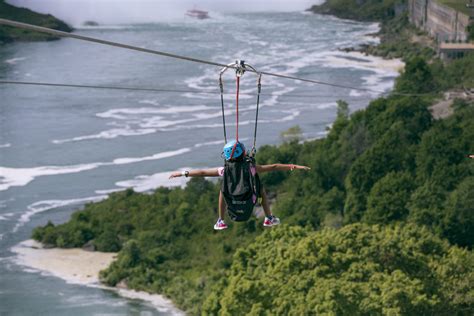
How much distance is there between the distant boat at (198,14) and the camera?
91.1 metres

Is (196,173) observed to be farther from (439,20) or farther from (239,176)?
(439,20)

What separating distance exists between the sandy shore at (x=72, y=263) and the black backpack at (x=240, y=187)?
873 inches

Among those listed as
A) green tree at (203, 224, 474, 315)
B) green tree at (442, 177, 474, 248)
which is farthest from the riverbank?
green tree at (203, 224, 474, 315)

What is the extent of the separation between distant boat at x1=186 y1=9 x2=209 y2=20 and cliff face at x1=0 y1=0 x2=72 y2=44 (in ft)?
50.2

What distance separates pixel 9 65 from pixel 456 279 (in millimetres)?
44277

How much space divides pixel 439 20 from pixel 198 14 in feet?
80.9

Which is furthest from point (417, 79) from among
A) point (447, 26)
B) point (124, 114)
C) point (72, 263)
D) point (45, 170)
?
point (72, 263)

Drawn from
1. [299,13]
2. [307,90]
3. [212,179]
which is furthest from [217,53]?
[299,13]

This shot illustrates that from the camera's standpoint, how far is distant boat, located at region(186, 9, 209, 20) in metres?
91.1

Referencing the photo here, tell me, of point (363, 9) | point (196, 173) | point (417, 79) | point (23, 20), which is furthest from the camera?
point (363, 9)

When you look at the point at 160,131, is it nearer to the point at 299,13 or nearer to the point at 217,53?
the point at 217,53

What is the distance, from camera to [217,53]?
66625 millimetres

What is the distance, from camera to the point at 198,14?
301 feet

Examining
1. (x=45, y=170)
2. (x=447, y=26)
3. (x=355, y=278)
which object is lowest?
(x=45, y=170)
